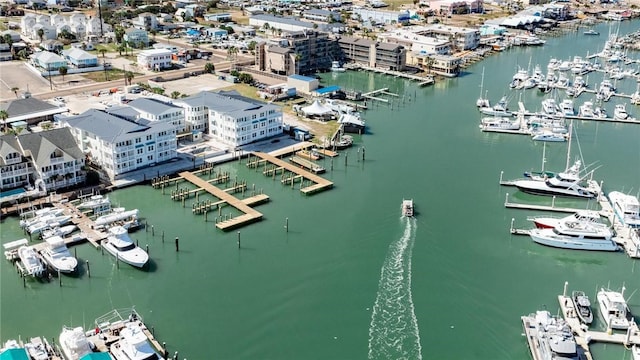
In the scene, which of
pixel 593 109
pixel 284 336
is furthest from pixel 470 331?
pixel 593 109

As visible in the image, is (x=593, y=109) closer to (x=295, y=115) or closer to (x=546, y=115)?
(x=546, y=115)

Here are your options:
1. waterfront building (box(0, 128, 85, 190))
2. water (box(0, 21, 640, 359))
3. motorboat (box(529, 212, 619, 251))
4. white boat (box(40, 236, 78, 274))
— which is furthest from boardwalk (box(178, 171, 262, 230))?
motorboat (box(529, 212, 619, 251))

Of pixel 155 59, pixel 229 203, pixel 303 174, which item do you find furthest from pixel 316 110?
pixel 155 59

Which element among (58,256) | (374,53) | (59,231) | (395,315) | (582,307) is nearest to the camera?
(395,315)

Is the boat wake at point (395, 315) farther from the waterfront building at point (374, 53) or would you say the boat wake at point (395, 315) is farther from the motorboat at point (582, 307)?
the waterfront building at point (374, 53)

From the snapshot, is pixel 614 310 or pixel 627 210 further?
pixel 627 210

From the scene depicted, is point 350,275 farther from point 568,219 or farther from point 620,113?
point 620,113
